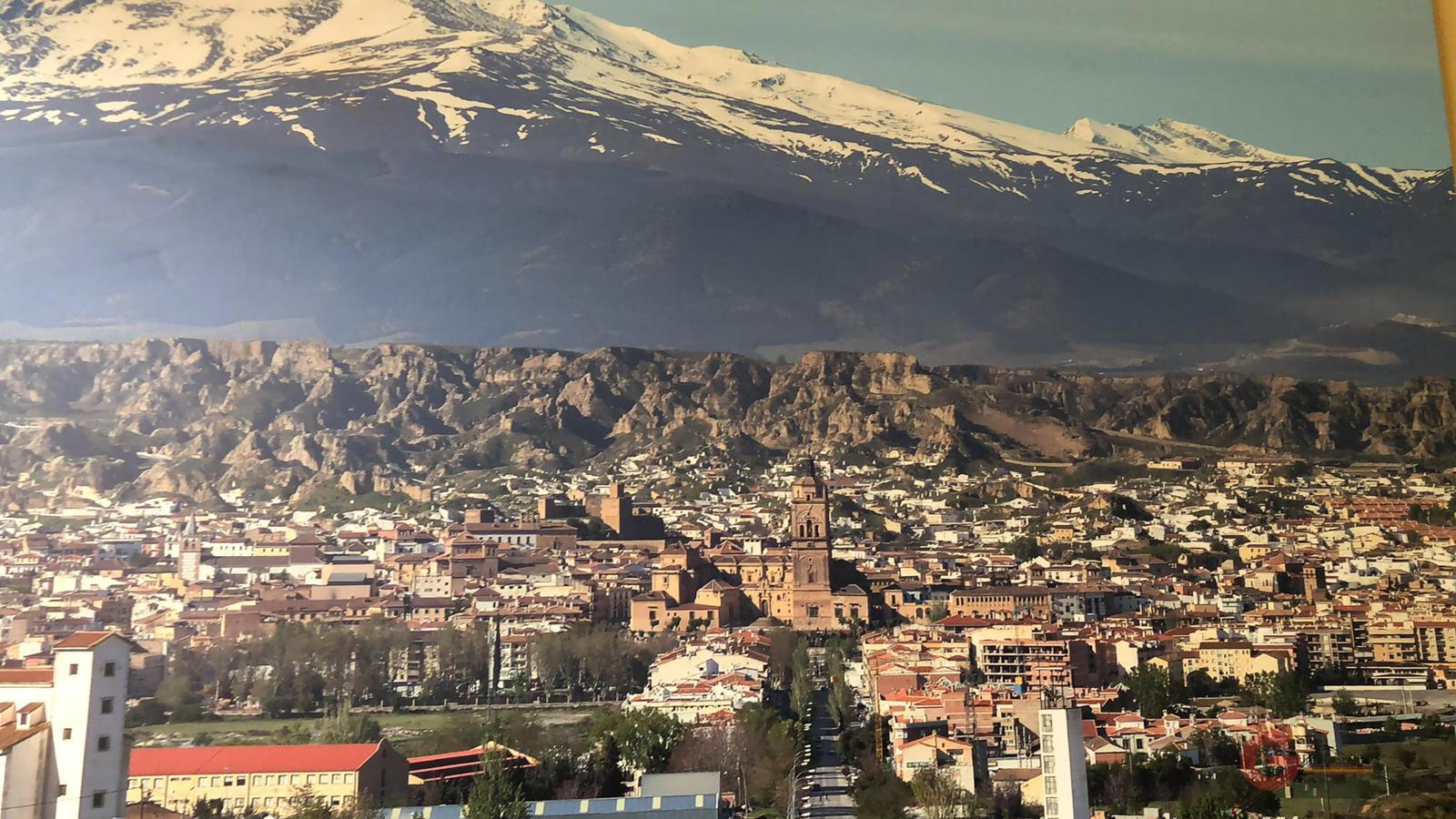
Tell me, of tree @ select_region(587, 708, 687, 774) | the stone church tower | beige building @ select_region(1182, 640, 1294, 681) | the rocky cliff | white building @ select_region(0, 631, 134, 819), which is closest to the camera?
white building @ select_region(0, 631, 134, 819)

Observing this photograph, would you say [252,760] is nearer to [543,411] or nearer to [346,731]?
[346,731]

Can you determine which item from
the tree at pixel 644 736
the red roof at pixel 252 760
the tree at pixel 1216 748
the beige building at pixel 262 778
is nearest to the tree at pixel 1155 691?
the tree at pixel 1216 748

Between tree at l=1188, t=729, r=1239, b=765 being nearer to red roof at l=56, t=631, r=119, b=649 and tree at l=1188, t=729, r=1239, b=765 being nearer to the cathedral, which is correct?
the cathedral

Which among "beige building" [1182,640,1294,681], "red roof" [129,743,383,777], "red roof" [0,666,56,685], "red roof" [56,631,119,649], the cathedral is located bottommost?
"red roof" [129,743,383,777]

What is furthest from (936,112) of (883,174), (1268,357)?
(1268,357)

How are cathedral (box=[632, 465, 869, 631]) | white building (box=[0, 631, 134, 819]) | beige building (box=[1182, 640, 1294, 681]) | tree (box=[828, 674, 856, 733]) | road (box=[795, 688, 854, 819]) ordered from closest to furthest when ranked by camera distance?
1. white building (box=[0, 631, 134, 819])
2. road (box=[795, 688, 854, 819])
3. tree (box=[828, 674, 856, 733])
4. beige building (box=[1182, 640, 1294, 681])
5. cathedral (box=[632, 465, 869, 631])

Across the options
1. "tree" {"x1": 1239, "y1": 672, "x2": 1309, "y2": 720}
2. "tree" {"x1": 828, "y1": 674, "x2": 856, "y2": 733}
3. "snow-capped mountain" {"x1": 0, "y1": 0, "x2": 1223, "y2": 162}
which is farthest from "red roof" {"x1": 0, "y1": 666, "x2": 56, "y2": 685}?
"snow-capped mountain" {"x1": 0, "y1": 0, "x2": 1223, "y2": 162}

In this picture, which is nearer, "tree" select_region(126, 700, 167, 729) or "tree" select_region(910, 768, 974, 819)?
"tree" select_region(910, 768, 974, 819)
